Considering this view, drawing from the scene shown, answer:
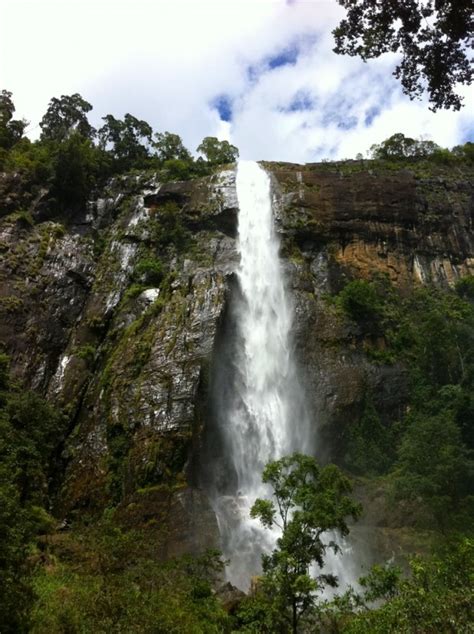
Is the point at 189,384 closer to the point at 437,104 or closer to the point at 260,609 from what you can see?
the point at 260,609

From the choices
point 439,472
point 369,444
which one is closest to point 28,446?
point 369,444

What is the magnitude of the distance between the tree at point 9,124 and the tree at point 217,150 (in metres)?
14.8

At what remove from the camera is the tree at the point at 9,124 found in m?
38.9

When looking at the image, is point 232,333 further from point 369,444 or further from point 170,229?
point 170,229

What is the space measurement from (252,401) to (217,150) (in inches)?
1101

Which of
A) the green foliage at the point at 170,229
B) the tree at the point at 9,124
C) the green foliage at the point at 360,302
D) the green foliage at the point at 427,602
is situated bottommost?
the green foliage at the point at 427,602

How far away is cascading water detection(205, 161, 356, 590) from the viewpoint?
64.5 feet

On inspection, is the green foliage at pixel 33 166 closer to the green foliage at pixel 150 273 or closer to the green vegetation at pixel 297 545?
the green foliage at pixel 150 273

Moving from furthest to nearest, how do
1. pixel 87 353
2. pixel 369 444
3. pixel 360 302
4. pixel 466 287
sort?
pixel 466 287
pixel 360 302
pixel 87 353
pixel 369 444

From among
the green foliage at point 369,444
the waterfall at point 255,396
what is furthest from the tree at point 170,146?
the green foliage at point 369,444

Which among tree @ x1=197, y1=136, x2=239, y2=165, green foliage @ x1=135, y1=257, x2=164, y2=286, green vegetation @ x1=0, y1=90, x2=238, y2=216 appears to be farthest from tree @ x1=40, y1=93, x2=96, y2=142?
green foliage @ x1=135, y1=257, x2=164, y2=286

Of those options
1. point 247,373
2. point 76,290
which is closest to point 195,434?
point 247,373

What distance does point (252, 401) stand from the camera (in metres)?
24.7

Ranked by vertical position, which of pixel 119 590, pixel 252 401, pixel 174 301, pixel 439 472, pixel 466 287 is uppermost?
pixel 466 287
